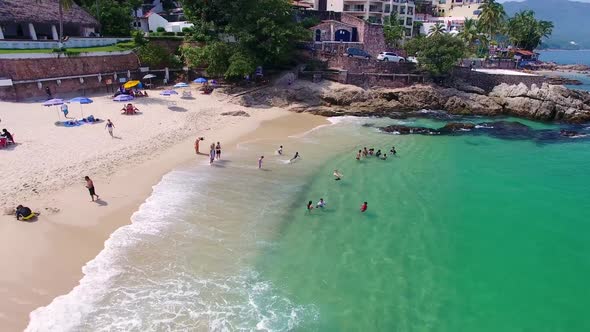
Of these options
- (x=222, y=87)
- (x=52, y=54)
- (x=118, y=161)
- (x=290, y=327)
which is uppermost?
(x=52, y=54)

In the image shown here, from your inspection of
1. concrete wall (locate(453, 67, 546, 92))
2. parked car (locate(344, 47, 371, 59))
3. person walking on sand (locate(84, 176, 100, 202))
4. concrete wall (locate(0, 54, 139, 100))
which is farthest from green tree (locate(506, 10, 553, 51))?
person walking on sand (locate(84, 176, 100, 202))

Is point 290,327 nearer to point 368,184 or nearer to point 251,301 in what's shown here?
point 251,301

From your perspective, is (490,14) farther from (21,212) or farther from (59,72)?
(21,212)

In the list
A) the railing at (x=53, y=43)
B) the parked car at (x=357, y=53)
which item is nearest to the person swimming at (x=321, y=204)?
the parked car at (x=357, y=53)

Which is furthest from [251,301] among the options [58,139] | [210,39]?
[210,39]

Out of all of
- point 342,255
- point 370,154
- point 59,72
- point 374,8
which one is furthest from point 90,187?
point 374,8
